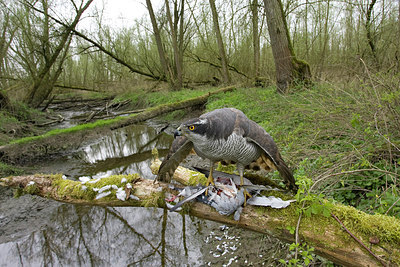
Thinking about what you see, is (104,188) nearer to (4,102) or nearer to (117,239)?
(117,239)

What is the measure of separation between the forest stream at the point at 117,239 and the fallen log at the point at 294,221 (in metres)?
0.37

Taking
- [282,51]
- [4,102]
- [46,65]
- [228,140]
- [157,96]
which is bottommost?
[228,140]

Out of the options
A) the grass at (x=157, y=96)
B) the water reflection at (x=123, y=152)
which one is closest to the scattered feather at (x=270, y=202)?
the water reflection at (x=123, y=152)

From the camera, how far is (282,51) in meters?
7.02

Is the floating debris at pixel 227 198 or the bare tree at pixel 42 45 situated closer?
the floating debris at pixel 227 198

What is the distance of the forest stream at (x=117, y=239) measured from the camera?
10.8ft

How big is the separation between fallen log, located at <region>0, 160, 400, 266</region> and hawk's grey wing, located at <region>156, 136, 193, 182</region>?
113 mm

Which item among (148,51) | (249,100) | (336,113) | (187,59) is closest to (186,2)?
(187,59)

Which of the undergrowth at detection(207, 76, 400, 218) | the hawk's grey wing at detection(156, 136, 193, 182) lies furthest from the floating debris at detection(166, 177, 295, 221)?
the undergrowth at detection(207, 76, 400, 218)

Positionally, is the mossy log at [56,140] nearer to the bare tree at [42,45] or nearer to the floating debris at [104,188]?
the floating debris at [104,188]

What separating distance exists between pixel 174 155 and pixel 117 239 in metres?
2.47

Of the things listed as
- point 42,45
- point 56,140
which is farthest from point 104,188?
point 42,45

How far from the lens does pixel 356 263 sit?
156cm

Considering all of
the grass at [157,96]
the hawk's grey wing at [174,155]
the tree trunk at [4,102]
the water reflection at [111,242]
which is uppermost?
the tree trunk at [4,102]
